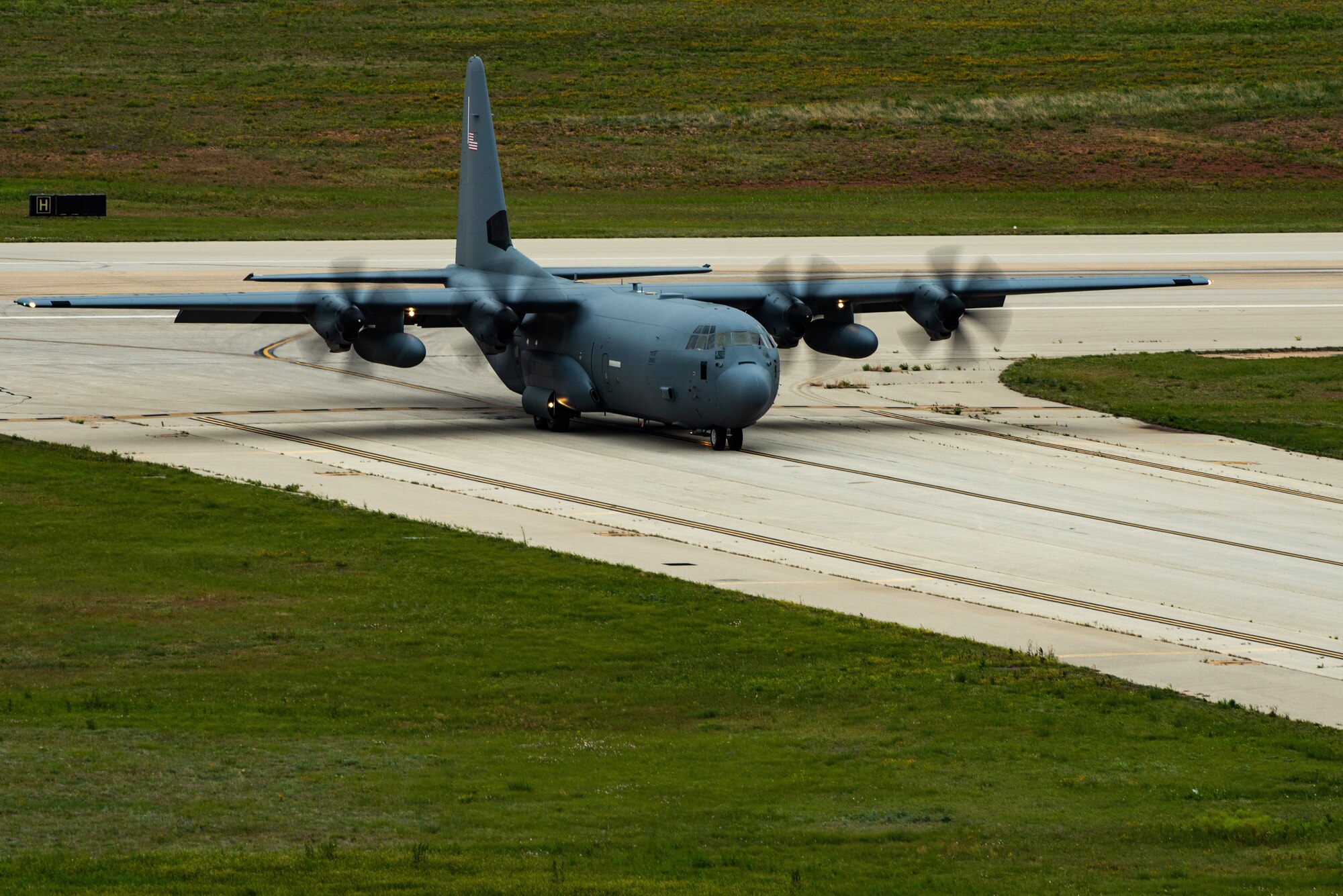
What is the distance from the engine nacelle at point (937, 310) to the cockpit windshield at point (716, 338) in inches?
254

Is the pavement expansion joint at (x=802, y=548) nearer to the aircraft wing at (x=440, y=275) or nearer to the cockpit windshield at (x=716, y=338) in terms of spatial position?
the aircraft wing at (x=440, y=275)

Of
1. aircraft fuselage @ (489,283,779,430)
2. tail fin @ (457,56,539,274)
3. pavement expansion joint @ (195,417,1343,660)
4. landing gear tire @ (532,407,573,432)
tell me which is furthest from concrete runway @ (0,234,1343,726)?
tail fin @ (457,56,539,274)

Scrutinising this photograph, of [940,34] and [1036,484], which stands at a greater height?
[940,34]

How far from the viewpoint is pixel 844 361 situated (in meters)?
52.1

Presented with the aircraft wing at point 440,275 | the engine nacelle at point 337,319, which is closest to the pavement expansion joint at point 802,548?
the engine nacelle at point 337,319

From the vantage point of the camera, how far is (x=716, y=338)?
35188 millimetres

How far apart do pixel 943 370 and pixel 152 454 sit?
22.8 metres

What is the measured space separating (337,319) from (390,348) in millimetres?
1536

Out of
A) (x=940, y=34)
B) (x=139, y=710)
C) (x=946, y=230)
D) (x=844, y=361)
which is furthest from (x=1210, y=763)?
(x=940, y=34)

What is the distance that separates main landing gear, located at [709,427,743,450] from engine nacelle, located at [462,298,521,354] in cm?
526

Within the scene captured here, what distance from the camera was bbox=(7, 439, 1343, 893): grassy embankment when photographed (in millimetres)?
14352

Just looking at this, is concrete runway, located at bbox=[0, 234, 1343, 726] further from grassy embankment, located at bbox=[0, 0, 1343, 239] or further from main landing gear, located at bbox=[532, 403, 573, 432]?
grassy embankment, located at bbox=[0, 0, 1343, 239]

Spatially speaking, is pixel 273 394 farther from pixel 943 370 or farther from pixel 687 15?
pixel 687 15

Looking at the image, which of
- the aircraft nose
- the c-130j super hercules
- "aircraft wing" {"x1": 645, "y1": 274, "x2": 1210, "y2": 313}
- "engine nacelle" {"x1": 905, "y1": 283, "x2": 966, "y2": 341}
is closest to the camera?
the aircraft nose
